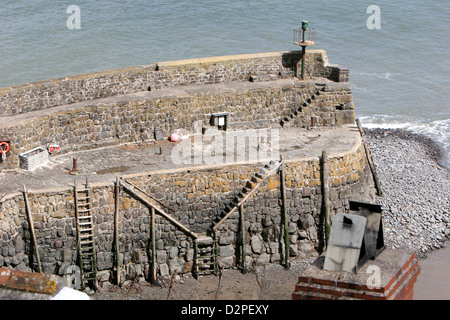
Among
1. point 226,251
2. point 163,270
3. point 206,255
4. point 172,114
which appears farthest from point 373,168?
point 163,270

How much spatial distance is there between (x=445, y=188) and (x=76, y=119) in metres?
18.5

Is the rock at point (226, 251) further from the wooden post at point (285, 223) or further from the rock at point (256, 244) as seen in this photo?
the wooden post at point (285, 223)

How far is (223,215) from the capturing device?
3023cm

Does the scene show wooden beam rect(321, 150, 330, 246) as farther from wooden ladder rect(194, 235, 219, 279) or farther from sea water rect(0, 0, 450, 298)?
sea water rect(0, 0, 450, 298)

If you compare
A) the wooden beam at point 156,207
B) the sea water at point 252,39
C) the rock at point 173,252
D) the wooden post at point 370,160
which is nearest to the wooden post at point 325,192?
the wooden post at point 370,160

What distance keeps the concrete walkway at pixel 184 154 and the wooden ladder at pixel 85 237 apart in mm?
673

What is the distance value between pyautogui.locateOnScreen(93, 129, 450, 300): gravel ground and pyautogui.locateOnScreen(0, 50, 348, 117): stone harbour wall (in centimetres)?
659

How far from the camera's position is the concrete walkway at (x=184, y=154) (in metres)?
29.3

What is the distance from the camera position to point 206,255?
30.3 m

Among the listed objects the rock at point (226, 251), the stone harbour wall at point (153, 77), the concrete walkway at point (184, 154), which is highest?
the stone harbour wall at point (153, 77)

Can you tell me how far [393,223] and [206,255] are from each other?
927cm

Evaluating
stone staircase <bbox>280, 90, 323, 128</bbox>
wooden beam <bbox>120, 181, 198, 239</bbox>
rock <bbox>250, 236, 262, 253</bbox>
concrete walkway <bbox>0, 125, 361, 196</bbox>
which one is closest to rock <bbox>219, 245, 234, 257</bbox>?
rock <bbox>250, 236, 262, 253</bbox>

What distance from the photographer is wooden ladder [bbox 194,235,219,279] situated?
30.0m

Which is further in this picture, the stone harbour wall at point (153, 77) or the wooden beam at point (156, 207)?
the stone harbour wall at point (153, 77)
